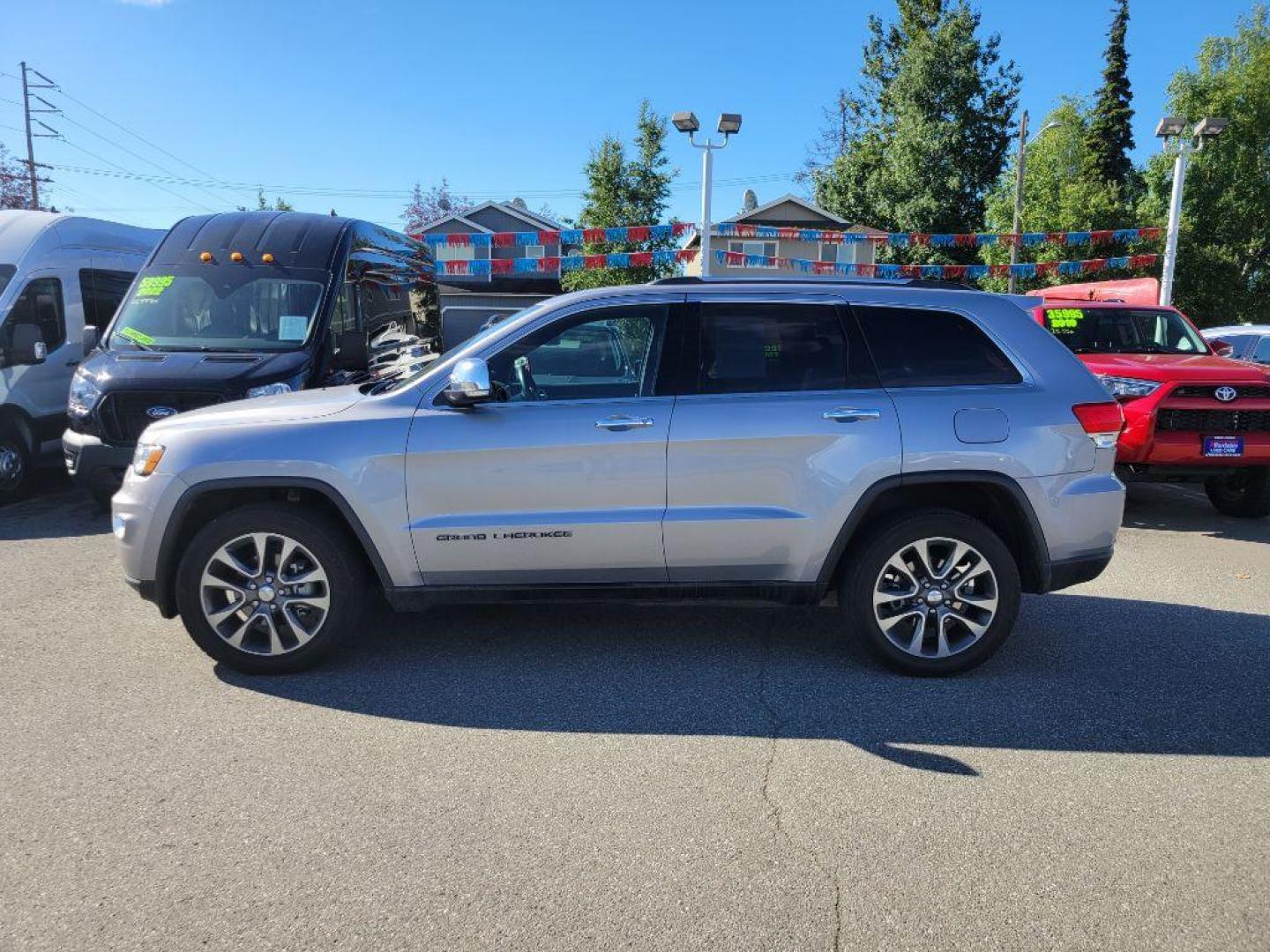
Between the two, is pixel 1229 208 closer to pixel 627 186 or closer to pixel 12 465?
pixel 627 186

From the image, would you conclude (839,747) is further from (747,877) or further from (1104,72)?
(1104,72)

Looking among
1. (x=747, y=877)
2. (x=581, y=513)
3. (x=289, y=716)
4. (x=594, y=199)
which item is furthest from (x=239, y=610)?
(x=594, y=199)

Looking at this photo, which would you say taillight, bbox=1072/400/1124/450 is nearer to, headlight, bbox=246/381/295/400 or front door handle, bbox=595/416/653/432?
front door handle, bbox=595/416/653/432

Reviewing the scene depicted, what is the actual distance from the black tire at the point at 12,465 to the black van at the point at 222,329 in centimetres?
148

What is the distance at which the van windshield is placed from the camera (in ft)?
25.5

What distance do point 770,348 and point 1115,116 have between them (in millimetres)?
48365

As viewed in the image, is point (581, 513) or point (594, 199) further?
point (594, 199)

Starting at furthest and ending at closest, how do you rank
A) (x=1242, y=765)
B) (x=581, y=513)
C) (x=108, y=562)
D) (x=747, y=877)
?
(x=108, y=562) → (x=581, y=513) → (x=1242, y=765) → (x=747, y=877)

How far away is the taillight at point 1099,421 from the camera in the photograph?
14.0 feet

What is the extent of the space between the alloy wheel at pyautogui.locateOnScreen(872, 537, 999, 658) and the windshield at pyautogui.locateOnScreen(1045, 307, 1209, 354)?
5.59 metres

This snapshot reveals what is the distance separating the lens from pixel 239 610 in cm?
424

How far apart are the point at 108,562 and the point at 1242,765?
22.0 ft

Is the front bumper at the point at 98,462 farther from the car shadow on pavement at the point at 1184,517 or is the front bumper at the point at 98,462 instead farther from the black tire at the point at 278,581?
the car shadow on pavement at the point at 1184,517

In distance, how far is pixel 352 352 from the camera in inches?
301
